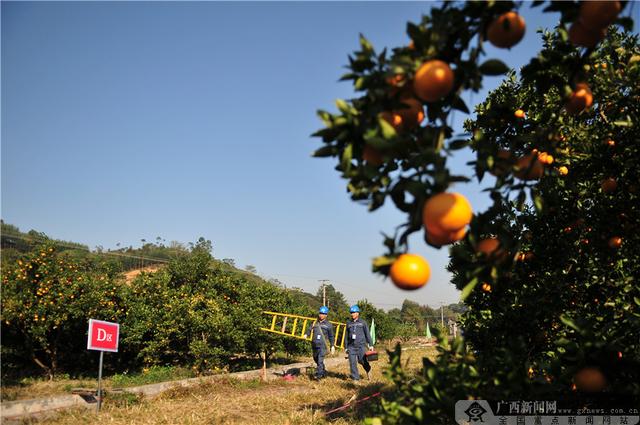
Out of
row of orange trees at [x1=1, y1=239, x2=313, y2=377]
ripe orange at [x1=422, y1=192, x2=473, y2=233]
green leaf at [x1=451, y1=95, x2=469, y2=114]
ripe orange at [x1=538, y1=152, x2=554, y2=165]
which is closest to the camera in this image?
ripe orange at [x1=422, y1=192, x2=473, y2=233]

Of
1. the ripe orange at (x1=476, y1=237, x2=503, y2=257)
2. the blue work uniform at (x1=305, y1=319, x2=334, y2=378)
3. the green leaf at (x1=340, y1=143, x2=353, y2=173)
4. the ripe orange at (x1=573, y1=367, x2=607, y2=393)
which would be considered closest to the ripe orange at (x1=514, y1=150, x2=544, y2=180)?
the ripe orange at (x1=476, y1=237, x2=503, y2=257)

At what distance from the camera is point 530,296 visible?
3.44 m

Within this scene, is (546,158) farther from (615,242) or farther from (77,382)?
(77,382)

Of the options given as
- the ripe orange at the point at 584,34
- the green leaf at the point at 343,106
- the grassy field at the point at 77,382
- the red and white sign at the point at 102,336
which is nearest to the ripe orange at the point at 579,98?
the ripe orange at the point at 584,34

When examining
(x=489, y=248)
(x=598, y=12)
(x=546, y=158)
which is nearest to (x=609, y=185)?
(x=546, y=158)

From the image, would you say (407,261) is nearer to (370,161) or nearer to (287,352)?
(370,161)

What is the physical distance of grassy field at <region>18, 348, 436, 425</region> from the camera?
6.39m

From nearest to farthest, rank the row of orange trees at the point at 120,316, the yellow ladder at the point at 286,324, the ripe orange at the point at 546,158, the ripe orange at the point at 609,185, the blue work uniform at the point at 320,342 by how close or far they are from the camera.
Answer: the ripe orange at the point at 546,158
the ripe orange at the point at 609,185
the row of orange trees at the point at 120,316
the blue work uniform at the point at 320,342
the yellow ladder at the point at 286,324

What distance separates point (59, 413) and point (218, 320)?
5537 mm

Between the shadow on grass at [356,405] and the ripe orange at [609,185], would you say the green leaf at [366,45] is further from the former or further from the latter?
the shadow on grass at [356,405]

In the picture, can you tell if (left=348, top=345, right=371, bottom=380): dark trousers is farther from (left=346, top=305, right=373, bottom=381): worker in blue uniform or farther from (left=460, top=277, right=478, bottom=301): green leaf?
(left=460, top=277, right=478, bottom=301): green leaf

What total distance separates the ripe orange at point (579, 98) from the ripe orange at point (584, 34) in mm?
241

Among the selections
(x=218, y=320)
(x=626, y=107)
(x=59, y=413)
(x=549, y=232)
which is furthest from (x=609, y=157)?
(x=218, y=320)

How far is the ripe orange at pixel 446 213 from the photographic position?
1662mm
